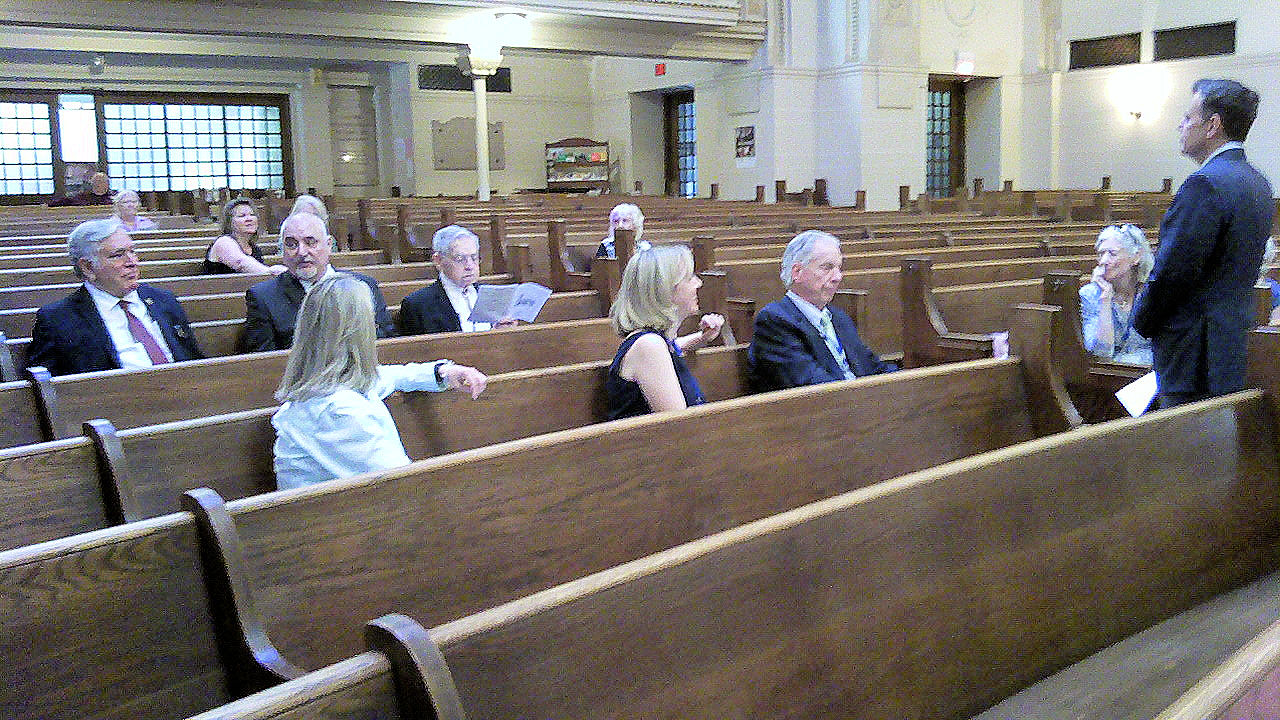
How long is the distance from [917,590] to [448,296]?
2807 mm

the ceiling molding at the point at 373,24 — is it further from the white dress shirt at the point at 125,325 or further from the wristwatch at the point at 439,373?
the wristwatch at the point at 439,373

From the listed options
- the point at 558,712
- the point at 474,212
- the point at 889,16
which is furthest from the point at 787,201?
the point at 558,712

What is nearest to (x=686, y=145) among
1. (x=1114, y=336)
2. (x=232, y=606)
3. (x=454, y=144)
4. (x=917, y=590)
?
(x=454, y=144)

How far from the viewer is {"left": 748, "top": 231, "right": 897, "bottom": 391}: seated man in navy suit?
3230 millimetres

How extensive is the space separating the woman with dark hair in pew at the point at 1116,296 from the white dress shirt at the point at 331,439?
2374 mm

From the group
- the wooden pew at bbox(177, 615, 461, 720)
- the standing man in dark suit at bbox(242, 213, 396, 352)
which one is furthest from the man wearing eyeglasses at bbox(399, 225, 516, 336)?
the wooden pew at bbox(177, 615, 461, 720)

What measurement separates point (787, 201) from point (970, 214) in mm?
2683

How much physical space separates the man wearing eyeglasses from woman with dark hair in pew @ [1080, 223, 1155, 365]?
6.54 feet

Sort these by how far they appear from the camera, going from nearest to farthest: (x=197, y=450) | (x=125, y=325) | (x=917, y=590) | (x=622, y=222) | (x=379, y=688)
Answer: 1. (x=379, y=688)
2. (x=917, y=590)
3. (x=197, y=450)
4. (x=125, y=325)
5. (x=622, y=222)

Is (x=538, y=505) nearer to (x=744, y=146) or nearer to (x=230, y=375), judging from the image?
(x=230, y=375)

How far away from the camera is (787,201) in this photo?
12266 millimetres

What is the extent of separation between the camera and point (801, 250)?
3355mm

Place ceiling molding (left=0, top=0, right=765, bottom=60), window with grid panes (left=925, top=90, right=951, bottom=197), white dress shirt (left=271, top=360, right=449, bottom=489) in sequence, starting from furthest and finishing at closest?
window with grid panes (left=925, top=90, right=951, bottom=197)
ceiling molding (left=0, top=0, right=765, bottom=60)
white dress shirt (left=271, top=360, right=449, bottom=489)

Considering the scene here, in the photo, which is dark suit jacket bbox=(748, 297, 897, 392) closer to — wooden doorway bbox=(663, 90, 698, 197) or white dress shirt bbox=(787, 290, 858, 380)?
white dress shirt bbox=(787, 290, 858, 380)
